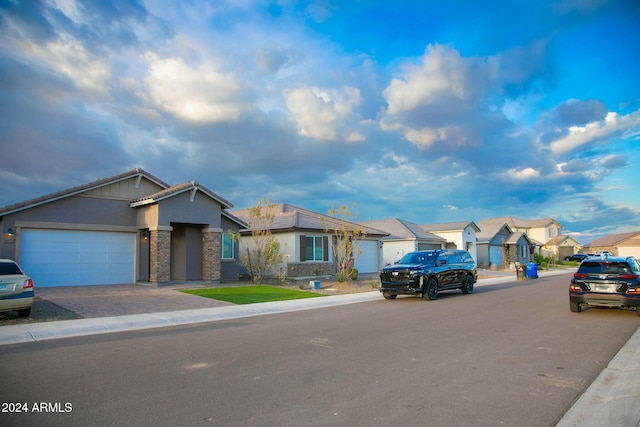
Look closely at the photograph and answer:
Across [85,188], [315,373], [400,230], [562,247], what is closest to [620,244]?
[562,247]

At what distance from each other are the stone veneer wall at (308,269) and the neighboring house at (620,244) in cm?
5862

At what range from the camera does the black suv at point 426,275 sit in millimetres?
17484

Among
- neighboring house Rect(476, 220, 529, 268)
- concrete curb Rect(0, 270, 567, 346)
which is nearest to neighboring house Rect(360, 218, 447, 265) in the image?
neighboring house Rect(476, 220, 529, 268)

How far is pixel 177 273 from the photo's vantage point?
23.8 meters

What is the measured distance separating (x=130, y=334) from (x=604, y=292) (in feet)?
40.4

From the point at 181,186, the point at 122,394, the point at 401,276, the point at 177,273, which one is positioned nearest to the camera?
the point at 122,394

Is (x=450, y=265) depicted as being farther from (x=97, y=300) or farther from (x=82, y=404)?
(x=82, y=404)

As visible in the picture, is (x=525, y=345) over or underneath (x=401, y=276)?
underneath

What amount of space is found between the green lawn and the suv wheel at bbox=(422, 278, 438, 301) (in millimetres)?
4315

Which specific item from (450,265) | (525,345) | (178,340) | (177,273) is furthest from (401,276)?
(177,273)

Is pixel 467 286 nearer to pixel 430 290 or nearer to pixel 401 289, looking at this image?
pixel 430 290

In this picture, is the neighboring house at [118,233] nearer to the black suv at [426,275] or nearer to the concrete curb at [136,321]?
the concrete curb at [136,321]

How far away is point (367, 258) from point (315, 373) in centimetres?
2663

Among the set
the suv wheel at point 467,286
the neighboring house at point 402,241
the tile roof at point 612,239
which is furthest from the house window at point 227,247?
the tile roof at point 612,239
